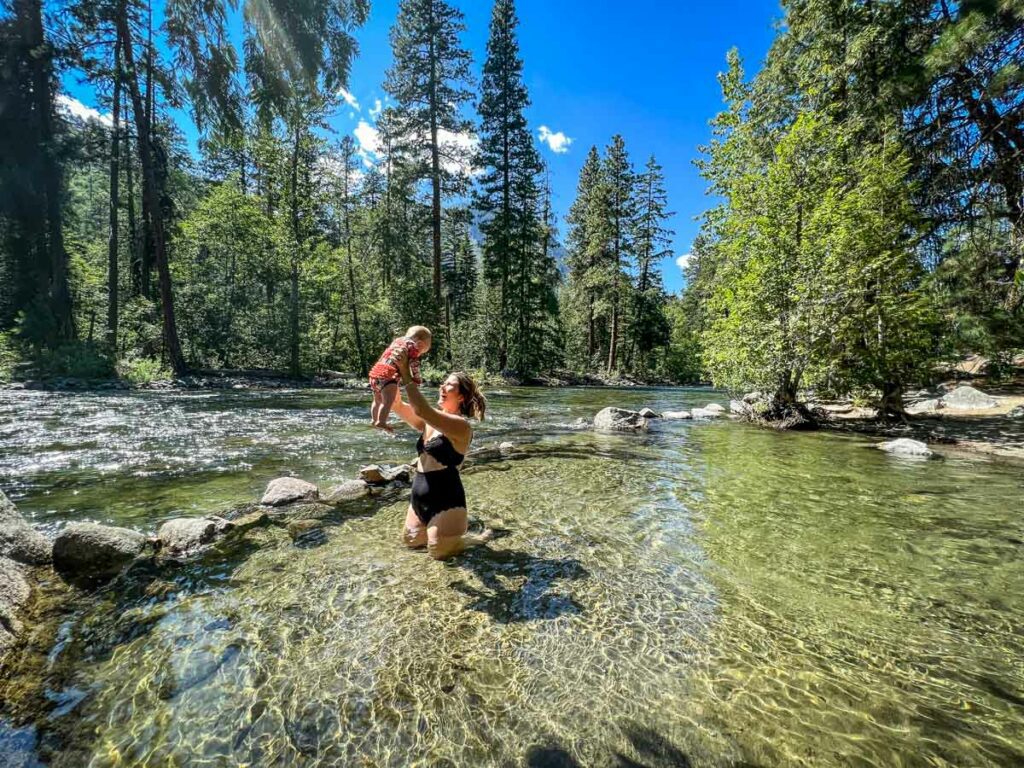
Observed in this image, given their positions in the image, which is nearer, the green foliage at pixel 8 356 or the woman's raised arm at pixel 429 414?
the woman's raised arm at pixel 429 414

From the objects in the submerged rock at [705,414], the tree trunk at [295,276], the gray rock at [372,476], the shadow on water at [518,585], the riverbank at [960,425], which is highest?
the tree trunk at [295,276]

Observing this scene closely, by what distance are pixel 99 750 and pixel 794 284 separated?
13129 mm

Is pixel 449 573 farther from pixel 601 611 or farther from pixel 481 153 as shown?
pixel 481 153

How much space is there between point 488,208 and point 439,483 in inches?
1050

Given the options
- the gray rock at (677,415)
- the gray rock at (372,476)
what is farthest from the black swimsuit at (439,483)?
the gray rock at (677,415)

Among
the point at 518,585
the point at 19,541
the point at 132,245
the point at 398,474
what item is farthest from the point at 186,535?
the point at 132,245

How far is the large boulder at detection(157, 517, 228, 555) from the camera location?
3.87 meters

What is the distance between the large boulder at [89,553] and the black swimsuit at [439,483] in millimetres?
2437

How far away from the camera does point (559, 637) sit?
2.78m

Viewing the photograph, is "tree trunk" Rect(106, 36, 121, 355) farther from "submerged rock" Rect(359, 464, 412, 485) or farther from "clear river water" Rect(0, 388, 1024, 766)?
"submerged rock" Rect(359, 464, 412, 485)

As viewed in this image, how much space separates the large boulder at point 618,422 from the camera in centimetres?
1164

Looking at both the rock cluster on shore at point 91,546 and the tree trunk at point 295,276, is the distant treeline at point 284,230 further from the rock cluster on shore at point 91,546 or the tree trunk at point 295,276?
the rock cluster on shore at point 91,546

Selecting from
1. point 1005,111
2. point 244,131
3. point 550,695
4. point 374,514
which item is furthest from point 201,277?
point 1005,111

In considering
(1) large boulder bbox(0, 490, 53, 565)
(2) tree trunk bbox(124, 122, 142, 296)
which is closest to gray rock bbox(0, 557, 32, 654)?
(1) large boulder bbox(0, 490, 53, 565)
